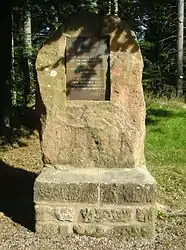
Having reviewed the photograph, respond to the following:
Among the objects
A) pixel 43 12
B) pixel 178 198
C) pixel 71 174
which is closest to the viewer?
pixel 71 174

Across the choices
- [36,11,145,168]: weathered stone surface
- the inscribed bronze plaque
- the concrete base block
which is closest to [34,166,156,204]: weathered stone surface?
the concrete base block

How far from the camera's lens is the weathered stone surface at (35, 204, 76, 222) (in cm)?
550

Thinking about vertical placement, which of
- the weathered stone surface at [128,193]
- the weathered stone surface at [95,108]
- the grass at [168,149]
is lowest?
the grass at [168,149]

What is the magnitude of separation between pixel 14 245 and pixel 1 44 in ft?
20.3

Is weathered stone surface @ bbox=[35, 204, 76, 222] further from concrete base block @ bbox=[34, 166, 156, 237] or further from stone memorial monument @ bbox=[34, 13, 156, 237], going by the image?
stone memorial monument @ bbox=[34, 13, 156, 237]

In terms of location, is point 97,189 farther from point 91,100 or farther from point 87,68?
point 87,68

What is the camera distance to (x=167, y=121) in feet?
42.6

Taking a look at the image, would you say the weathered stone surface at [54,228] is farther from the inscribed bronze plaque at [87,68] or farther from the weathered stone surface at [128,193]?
the inscribed bronze plaque at [87,68]

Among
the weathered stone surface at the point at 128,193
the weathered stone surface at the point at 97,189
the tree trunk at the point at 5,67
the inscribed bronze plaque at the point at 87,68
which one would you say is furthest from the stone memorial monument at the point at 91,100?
the tree trunk at the point at 5,67

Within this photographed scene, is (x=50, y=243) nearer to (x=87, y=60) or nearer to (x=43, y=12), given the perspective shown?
(x=87, y=60)

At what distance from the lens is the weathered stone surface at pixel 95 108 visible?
5.77m

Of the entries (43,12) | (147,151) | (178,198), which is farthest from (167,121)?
(178,198)

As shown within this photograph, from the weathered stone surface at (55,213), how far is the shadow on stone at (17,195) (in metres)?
0.27

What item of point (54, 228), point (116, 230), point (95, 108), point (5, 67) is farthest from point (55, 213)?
point (5, 67)
